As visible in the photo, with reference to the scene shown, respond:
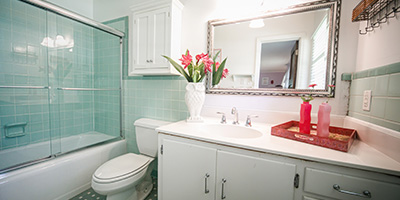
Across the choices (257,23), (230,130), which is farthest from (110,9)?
(230,130)

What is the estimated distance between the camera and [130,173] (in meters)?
1.20

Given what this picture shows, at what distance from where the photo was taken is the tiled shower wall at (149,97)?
1.59m

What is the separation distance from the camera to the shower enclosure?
148 centimetres

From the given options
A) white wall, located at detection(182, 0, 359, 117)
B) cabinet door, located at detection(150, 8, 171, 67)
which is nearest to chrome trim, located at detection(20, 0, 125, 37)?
cabinet door, located at detection(150, 8, 171, 67)

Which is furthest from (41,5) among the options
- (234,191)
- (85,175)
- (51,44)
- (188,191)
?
(234,191)

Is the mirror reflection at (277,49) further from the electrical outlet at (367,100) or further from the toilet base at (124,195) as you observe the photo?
the toilet base at (124,195)

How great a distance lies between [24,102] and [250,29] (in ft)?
8.02

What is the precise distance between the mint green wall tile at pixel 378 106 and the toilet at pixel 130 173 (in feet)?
5.16

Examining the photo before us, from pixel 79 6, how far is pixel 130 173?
233cm

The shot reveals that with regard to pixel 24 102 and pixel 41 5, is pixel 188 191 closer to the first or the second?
pixel 41 5

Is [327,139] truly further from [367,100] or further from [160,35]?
[160,35]

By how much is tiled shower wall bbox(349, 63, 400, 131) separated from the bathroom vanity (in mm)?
158

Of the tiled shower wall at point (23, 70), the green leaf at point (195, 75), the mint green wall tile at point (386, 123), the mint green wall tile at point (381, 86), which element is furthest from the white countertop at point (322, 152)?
the tiled shower wall at point (23, 70)

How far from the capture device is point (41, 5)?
120 cm
